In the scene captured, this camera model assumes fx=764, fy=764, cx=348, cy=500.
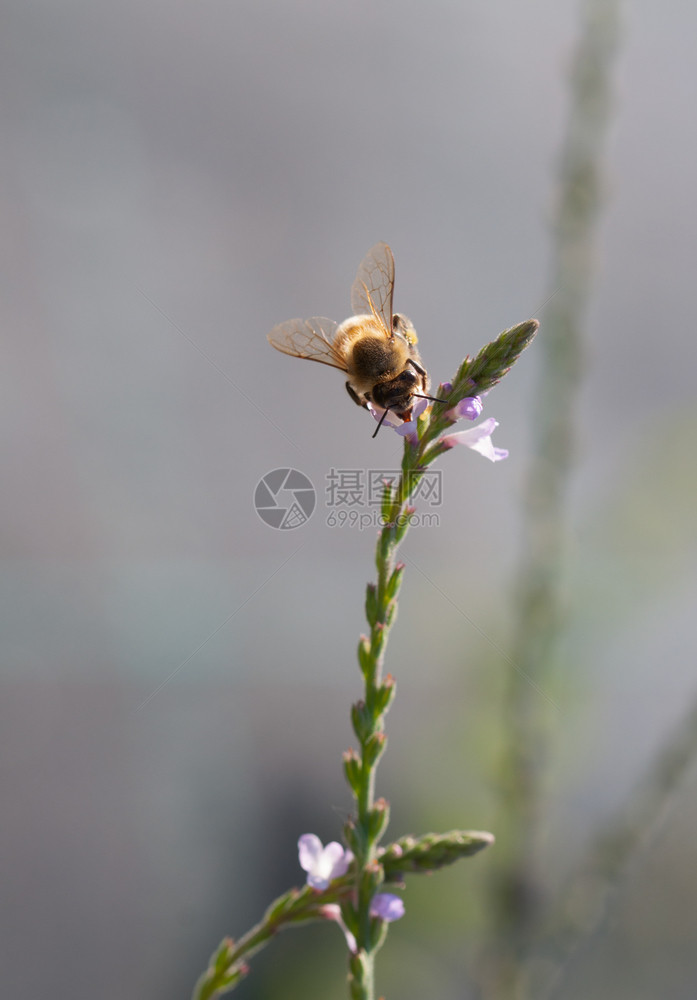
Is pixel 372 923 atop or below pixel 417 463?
below

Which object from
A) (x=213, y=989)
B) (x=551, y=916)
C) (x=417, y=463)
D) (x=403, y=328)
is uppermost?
(x=403, y=328)

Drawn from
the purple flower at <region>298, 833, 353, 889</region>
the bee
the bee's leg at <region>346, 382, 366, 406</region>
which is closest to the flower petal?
the purple flower at <region>298, 833, 353, 889</region>

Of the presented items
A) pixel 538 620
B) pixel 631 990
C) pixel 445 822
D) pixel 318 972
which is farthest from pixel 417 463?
pixel 631 990

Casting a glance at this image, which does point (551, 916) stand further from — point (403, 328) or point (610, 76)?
point (610, 76)

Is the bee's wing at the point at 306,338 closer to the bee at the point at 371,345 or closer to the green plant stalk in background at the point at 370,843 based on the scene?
the bee at the point at 371,345

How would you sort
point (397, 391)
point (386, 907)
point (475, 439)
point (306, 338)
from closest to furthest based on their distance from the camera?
point (386, 907), point (475, 439), point (397, 391), point (306, 338)

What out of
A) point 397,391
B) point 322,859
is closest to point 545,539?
point 397,391

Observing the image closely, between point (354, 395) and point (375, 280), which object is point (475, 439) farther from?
point (375, 280)
